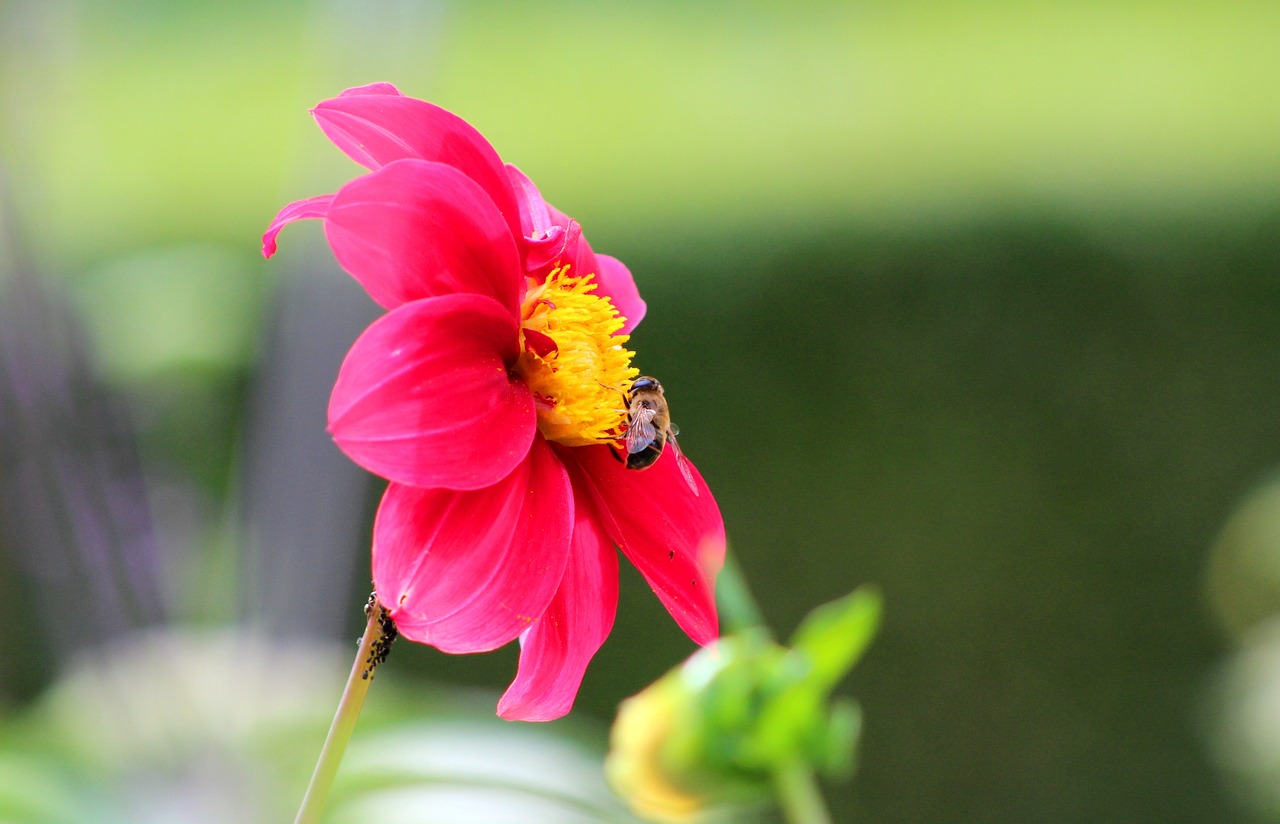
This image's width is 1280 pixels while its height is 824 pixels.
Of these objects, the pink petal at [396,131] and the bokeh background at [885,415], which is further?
the bokeh background at [885,415]

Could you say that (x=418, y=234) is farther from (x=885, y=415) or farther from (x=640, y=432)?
(x=885, y=415)

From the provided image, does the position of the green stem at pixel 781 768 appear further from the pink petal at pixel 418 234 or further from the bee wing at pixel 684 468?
the pink petal at pixel 418 234

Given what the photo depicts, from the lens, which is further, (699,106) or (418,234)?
(699,106)

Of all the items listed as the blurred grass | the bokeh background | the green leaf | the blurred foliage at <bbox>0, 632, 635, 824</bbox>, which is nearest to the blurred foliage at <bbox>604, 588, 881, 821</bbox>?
the green leaf

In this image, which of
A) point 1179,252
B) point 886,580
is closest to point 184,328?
point 886,580

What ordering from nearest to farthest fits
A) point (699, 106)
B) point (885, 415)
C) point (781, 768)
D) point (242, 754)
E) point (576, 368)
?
point (576, 368)
point (781, 768)
point (242, 754)
point (885, 415)
point (699, 106)

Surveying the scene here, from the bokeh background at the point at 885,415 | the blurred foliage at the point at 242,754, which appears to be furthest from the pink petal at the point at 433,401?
the bokeh background at the point at 885,415

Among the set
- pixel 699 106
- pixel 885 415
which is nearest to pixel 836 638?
pixel 885 415
